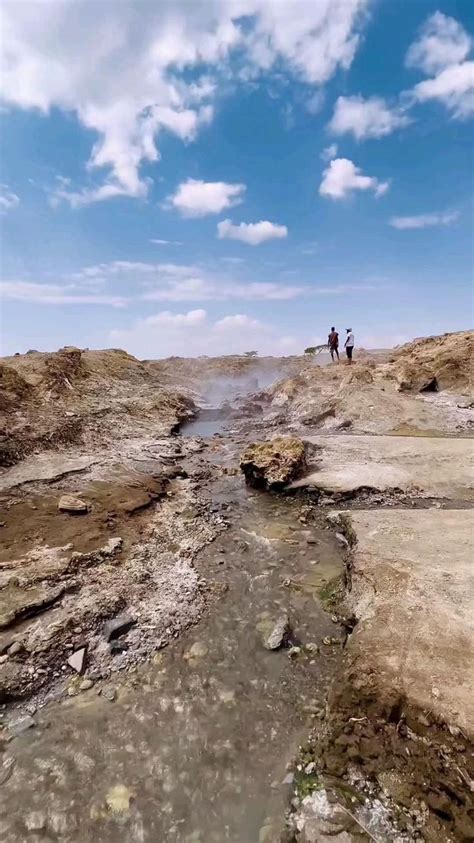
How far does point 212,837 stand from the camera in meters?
3.53

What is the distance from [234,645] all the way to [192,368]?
118 feet

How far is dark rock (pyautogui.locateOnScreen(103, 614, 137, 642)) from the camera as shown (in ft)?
19.3

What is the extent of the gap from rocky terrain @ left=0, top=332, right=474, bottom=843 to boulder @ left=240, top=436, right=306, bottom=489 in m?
0.05

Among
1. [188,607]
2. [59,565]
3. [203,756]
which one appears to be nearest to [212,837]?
[203,756]

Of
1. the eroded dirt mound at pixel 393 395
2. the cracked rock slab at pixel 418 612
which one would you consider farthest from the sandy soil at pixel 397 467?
the eroded dirt mound at pixel 393 395

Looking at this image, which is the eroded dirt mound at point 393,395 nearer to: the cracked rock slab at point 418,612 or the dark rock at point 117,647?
the cracked rock slab at point 418,612

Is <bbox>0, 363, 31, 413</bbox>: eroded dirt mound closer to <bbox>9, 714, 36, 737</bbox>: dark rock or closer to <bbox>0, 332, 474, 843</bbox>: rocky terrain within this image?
<bbox>0, 332, 474, 843</bbox>: rocky terrain

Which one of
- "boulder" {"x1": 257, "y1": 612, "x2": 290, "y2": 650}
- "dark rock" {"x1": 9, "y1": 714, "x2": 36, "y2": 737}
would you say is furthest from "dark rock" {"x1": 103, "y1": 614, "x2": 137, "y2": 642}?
"boulder" {"x1": 257, "y1": 612, "x2": 290, "y2": 650}

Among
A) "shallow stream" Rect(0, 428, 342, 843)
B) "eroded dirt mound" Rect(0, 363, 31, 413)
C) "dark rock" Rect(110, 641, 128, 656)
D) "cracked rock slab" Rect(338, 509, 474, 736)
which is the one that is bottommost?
"shallow stream" Rect(0, 428, 342, 843)

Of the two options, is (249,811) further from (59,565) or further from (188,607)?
(59,565)

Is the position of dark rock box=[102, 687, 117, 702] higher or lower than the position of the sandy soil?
lower

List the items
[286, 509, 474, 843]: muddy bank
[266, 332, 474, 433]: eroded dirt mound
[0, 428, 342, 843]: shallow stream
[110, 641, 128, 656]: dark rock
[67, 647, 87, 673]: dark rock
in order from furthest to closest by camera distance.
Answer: [266, 332, 474, 433]: eroded dirt mound, [110, 641, 128, 656]: dark rock, [67, 647, 87, 673]: dark rock, [0, 428, 342, 843]: shallow stream, [286, 509, 474, 843]: muddy bank

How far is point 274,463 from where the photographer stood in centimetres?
1149

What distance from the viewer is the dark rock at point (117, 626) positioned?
5.89 m
